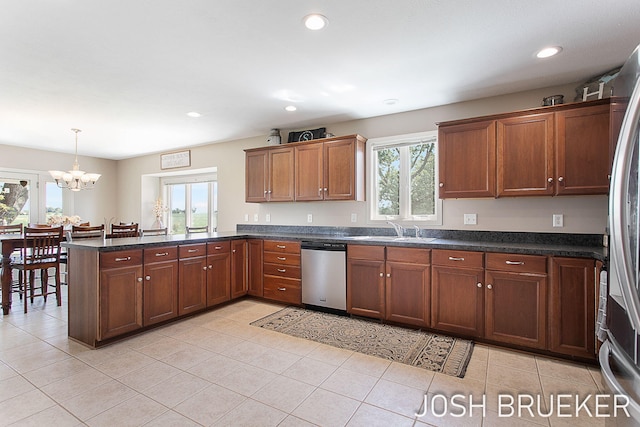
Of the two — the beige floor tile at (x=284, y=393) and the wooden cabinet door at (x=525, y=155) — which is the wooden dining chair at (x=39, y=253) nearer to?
the beige floor tile at (x=284, y=393)

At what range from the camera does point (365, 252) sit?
3367 mm

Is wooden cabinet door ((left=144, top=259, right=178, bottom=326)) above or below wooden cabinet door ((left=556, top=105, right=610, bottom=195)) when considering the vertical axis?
below

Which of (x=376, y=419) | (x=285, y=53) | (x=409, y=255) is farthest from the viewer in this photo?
(x=409, y=255)

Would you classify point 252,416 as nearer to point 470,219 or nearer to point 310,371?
point 310,371

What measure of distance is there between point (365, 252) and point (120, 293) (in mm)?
2388

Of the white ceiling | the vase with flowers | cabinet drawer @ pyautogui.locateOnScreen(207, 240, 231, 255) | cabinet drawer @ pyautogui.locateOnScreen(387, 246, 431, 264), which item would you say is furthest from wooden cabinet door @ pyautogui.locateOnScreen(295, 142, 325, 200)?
the vase with flowers

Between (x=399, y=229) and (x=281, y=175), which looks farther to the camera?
(x=281, y=175)

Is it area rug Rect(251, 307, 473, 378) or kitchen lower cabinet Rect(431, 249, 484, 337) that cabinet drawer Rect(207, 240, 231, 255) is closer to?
area rug Rect(251, 307, 473, 378)

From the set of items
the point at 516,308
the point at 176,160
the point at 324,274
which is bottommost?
the point at 516,308

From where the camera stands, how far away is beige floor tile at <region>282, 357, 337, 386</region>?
2221 millimetres

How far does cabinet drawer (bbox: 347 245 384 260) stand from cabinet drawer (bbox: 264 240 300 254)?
28.6 inches

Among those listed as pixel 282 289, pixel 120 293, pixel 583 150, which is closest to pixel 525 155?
pixel 583 150

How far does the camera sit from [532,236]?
3.08 m

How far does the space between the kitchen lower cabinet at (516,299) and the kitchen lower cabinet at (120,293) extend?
10.5 ft
